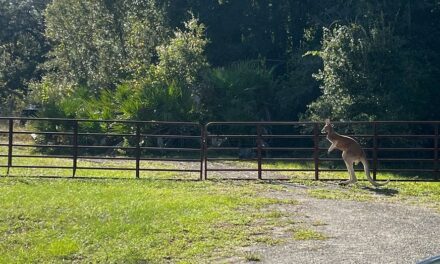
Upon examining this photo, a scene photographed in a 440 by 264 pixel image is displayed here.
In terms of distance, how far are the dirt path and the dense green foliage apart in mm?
11053

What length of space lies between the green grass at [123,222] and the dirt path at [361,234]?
77 centimetres

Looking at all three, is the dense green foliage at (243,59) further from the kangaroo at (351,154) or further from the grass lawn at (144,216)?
the grass lawn at (144,216)

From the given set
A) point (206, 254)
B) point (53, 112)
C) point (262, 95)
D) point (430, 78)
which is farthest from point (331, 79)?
point (206, 254)

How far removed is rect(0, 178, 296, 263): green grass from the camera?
10984mm

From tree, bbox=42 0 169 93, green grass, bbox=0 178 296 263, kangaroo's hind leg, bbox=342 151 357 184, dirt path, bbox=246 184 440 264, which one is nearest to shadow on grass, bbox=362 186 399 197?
kangaroo's hind leg, bbox=342 151 357 184

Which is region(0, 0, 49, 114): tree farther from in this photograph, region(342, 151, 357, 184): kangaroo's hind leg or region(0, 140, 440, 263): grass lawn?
region(342, 151, 357, 184): kangaroo's hind leg

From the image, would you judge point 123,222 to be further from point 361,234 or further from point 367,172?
point 367,172

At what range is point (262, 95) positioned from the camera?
31.5 metres

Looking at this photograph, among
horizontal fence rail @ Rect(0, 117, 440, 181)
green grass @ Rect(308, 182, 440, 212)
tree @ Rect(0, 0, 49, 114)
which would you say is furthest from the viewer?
tree @ Rect(0, 0, 49, 114)

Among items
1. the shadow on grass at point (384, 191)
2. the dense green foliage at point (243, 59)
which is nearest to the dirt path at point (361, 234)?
the shadow on grass at point (384, 191)

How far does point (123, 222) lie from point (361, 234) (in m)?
3.62

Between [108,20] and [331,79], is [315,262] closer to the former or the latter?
[331,79]

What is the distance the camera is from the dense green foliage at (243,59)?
86.1 ft

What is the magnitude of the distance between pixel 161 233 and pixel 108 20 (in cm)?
2694
